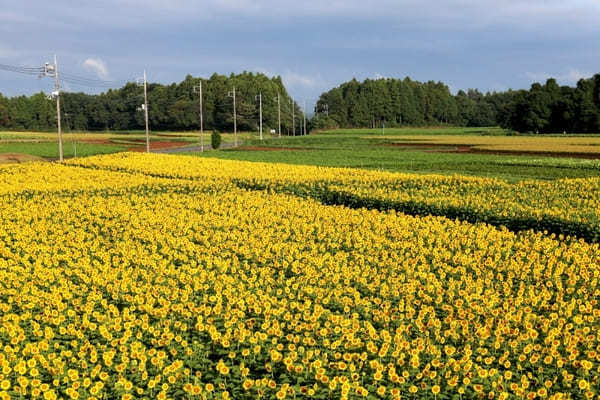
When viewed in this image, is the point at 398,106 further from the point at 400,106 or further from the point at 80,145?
the point at 80,145

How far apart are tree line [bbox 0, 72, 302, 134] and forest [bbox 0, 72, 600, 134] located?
20cm

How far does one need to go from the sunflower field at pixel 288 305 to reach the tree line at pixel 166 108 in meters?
104

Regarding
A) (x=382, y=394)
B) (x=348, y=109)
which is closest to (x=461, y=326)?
(x=382, y=394)

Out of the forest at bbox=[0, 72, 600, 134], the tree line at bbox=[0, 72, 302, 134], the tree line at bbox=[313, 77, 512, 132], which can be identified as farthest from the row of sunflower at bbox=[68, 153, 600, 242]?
the tree line at bbox=[313, 77, 512, 132]

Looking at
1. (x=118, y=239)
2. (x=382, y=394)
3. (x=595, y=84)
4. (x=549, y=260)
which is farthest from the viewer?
(x=595, y=84)

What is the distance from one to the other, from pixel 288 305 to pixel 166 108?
412 feet

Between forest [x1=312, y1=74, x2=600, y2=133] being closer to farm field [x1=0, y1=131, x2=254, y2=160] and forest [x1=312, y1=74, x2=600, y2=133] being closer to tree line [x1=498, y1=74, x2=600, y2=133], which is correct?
tree line [x1=498, y1=74, x2=600, y2=133]

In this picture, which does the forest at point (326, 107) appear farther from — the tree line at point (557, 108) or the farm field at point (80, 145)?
the farm field at point (80, 145)

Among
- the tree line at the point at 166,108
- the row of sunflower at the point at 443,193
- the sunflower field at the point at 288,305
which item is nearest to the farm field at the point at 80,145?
the tree line at the point at 166,108

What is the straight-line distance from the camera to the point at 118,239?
42.9 feet

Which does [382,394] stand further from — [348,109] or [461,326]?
[348,109]

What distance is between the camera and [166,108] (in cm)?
12912

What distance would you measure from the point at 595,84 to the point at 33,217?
3964 inches

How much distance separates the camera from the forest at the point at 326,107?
101562mm
